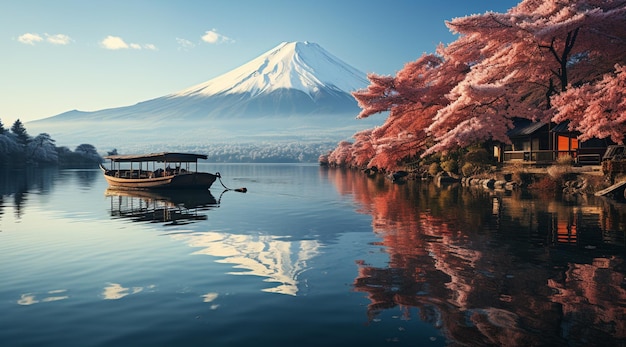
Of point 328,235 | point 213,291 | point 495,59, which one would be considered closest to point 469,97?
point 495,59

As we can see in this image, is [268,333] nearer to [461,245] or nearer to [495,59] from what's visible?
[461,245]

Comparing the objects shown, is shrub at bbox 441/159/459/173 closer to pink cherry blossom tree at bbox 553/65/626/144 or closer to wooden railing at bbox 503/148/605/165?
wooden railing at bbox 503/148/605/165

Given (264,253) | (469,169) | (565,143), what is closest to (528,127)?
(565,143)

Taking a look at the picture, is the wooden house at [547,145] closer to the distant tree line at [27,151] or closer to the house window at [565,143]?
the house window at [565,143]

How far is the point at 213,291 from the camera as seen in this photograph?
788 centimetres

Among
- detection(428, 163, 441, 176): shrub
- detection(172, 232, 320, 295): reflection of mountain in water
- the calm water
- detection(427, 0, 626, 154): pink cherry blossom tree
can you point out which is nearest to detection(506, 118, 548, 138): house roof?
detection(427, 0, 626, 154): pink cherry blossom tree

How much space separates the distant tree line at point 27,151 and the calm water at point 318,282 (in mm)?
79028

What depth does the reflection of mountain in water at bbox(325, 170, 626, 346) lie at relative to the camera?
5.93 metres

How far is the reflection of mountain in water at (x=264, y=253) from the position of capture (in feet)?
29.3

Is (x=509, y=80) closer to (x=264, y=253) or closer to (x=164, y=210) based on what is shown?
(x=164, y=210)

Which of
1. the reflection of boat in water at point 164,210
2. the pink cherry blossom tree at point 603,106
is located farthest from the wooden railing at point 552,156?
the reflection of boat in water at point 164,210

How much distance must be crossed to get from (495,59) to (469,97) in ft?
15.4

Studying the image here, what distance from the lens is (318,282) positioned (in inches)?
332

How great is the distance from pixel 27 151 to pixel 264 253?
96824mm
